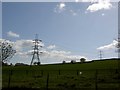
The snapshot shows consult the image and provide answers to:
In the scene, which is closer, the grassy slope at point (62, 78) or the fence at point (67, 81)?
the fence at point (67, 81)

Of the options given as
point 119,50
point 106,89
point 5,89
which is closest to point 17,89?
point 5,89

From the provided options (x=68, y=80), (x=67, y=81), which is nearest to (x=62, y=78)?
(x=68, y=80)

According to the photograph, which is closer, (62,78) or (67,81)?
(67,81)

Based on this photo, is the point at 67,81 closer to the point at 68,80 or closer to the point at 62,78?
the point at 68,80

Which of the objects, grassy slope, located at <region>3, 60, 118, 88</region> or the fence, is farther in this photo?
grassy slope, located at <region>3, 60, 118, 88</region>

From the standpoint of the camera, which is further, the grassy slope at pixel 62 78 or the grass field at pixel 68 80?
the grassy slope at pixel 62 78

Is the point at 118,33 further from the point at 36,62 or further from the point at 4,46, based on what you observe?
the point at 36,62

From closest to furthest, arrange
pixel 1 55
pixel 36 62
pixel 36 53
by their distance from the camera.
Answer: pixel 1 55, pixel 36 53, pixel 36 62

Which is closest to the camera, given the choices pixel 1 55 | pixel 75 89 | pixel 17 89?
pixel 17 89

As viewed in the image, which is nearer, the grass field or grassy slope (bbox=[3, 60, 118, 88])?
the grass field

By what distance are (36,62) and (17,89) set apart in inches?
4064

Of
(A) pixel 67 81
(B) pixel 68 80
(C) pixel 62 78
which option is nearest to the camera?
(A) pixel 67 81

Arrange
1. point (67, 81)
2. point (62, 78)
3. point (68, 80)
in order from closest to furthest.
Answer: point (67, 81), point (68, 80), point (62, 78)

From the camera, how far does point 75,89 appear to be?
2806 cm
